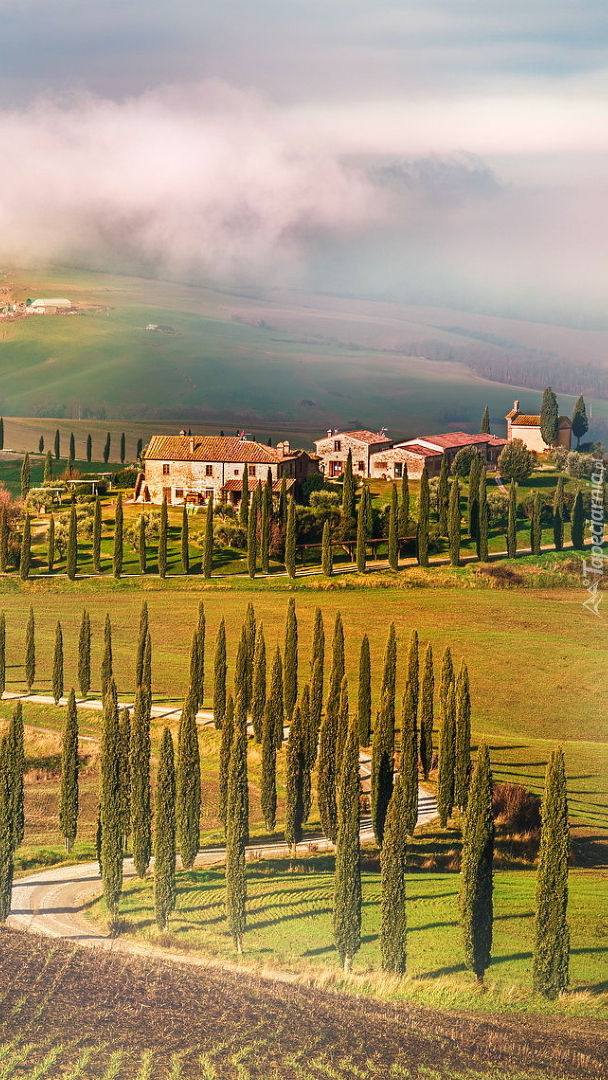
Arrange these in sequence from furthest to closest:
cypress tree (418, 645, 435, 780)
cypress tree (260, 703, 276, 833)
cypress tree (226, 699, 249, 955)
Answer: cypress tree (418, 645, 435, 780)
cypress tree (260, 703, 276, 833)
cypress tree (226, 699, 249, 955)

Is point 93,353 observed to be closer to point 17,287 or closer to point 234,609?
point 17,287

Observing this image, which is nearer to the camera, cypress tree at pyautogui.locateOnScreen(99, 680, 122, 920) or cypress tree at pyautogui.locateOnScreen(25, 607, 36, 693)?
cypress tree at pyautogui.locateOnScreen(99, 680, 122, 920)

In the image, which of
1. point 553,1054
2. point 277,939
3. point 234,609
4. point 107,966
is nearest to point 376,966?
point 277,939

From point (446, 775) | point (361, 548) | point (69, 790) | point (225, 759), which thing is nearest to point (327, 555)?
point (361, 548)

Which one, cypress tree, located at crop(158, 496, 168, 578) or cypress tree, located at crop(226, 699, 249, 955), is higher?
cypress tree, located at crop(158, 496, 168, 578)

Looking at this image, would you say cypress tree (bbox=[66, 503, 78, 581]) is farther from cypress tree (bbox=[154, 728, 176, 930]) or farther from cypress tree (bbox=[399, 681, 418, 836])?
cypress tree (bbox=[399, 681, 418, 836])

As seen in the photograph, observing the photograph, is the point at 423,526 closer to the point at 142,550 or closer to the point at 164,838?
the point at 142,550

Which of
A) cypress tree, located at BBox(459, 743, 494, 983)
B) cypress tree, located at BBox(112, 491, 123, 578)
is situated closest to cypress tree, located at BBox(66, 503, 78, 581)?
cypress tree, located at BBox(112, 491, 123, 578)
